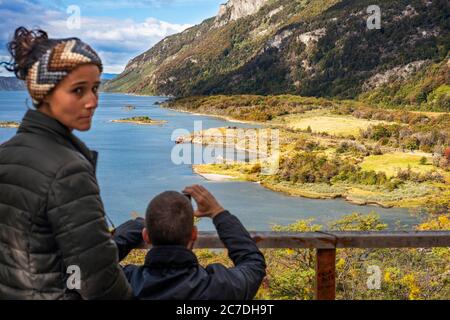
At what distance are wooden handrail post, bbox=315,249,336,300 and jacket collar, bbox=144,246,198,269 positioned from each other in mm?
1069

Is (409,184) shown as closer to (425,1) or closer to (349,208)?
(349,208)

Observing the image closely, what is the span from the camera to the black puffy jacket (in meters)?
1.58

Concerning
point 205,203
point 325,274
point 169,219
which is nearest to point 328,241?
point 325,274

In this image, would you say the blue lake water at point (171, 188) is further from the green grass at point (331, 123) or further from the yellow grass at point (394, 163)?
the green grass at point (331, 123)

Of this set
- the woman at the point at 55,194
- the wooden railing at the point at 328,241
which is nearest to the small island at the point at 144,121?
the wooden railing at the point at 328,241

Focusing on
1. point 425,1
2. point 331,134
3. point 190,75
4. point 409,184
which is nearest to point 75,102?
point 409,184

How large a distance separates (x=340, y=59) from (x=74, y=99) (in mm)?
140530

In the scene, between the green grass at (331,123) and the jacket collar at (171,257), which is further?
the green grass at (331,123)

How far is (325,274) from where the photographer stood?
2820 millimetres

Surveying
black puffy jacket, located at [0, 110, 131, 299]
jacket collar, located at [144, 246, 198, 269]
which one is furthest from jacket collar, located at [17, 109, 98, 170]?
jacket collar, located at [144, 246, 198, 269]

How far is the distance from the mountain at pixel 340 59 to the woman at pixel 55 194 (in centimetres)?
9927

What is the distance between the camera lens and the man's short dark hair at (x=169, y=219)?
189 centimetres

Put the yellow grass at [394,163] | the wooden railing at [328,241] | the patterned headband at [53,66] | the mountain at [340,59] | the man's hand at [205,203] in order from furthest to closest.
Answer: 1. the mountain at [340,59]
2. the yellow grass at [394,163]
3. the wooden railing at [328,241]
4. the man's hand at [205,203]
5. the patterned headband at [53,66]

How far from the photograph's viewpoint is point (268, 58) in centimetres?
15675
